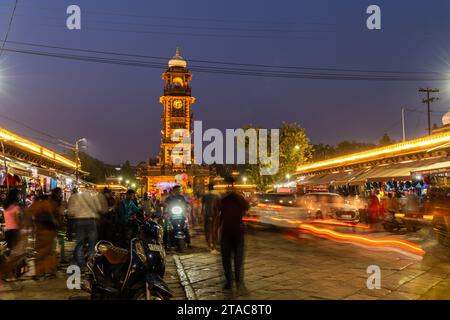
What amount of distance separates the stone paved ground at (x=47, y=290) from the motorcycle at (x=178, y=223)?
317cm

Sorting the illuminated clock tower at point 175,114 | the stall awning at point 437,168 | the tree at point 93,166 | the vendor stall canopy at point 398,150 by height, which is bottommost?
the stall awning at point 437,168

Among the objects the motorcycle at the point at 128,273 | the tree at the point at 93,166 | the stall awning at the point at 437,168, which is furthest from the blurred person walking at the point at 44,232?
the tree at the point at 93,166

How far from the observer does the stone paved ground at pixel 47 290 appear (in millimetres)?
6820

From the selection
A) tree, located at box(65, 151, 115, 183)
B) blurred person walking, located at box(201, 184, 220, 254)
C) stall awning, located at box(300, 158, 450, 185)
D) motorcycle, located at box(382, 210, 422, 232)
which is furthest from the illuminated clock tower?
blurred person walking, located at box(201, 184, 220, 254)

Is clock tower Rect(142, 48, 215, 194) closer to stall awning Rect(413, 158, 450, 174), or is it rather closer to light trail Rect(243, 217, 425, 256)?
light trail Rect(243, 217, 425, 256)

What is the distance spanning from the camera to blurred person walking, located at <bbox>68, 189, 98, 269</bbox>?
847 cm

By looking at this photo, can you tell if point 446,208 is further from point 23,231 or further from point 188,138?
point 188,138

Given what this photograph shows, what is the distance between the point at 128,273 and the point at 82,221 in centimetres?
339

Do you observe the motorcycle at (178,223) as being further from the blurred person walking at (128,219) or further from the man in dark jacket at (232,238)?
the man in dark jacket at (232,238)

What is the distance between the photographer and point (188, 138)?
229ft

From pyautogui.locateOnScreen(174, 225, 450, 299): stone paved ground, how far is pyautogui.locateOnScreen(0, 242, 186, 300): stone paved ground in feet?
0.87
